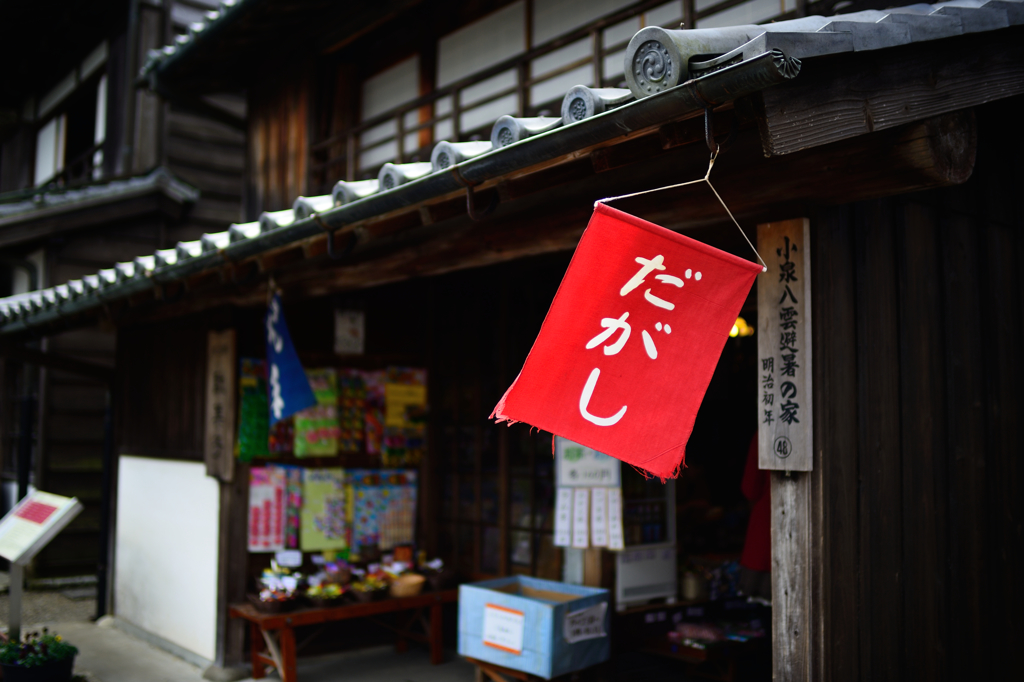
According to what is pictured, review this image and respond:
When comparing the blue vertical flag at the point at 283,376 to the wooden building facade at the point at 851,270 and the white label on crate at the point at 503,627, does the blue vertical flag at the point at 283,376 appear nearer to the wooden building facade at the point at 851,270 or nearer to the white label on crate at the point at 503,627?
the wooden building facade at the point at 851,270

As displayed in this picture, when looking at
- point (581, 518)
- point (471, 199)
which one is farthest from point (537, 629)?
point (471, 199)

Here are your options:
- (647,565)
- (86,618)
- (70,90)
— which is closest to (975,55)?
(647,565)

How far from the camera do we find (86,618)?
10633 mm

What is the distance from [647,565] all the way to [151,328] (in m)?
6.58

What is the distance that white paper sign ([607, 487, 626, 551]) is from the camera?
7129mm

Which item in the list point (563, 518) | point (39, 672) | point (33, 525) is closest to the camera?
point (39, 672)

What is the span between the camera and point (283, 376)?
6.85 m

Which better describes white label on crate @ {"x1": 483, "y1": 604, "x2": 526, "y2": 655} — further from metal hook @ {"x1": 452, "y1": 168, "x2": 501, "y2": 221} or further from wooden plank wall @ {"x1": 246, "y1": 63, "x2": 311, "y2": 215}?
wooden plank wall @ {"x1": 246, "y1": 63, "x2": 311, "y2": 215}

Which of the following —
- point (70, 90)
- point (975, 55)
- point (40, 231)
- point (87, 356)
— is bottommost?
point (87, 356)

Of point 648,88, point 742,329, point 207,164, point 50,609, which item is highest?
point 207,164

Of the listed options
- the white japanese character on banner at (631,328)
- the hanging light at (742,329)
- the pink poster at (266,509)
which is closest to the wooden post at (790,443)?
the white japanese character on banner at (631,328)

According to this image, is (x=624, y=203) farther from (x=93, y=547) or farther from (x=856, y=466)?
(x=93, y=547)

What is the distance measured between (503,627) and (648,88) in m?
4.75

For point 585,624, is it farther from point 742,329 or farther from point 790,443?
point 742,329
